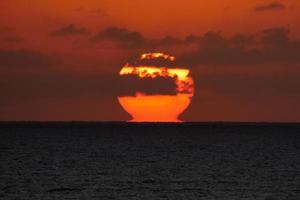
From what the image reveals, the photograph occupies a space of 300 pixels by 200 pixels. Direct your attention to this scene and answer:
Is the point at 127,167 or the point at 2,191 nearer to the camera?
the point at 2,191

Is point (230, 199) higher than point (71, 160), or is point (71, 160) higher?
point (71, 160)

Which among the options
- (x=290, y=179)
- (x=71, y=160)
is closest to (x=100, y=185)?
(x=290, y=179)

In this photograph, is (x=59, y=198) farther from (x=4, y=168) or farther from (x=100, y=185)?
(x=4, y=168)

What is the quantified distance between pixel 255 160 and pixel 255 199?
49655 millimetres

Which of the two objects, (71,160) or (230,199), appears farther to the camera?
(71,160)

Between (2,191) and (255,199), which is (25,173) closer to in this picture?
(2,191)

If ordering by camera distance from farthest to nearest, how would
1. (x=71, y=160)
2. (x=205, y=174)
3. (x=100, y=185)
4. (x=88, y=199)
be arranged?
(x=71, y=160)
(x=205, y=174)
(x=100, y=185)
(x=88, y=199)

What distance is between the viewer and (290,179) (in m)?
82.8

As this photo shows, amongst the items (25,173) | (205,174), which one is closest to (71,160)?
(25,173)

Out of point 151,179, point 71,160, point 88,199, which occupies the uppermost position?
point 71,160

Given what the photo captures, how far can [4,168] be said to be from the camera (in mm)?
96062

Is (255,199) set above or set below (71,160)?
below

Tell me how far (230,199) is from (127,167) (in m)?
35.0

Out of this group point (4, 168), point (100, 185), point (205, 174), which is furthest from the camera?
point (4, 168)
